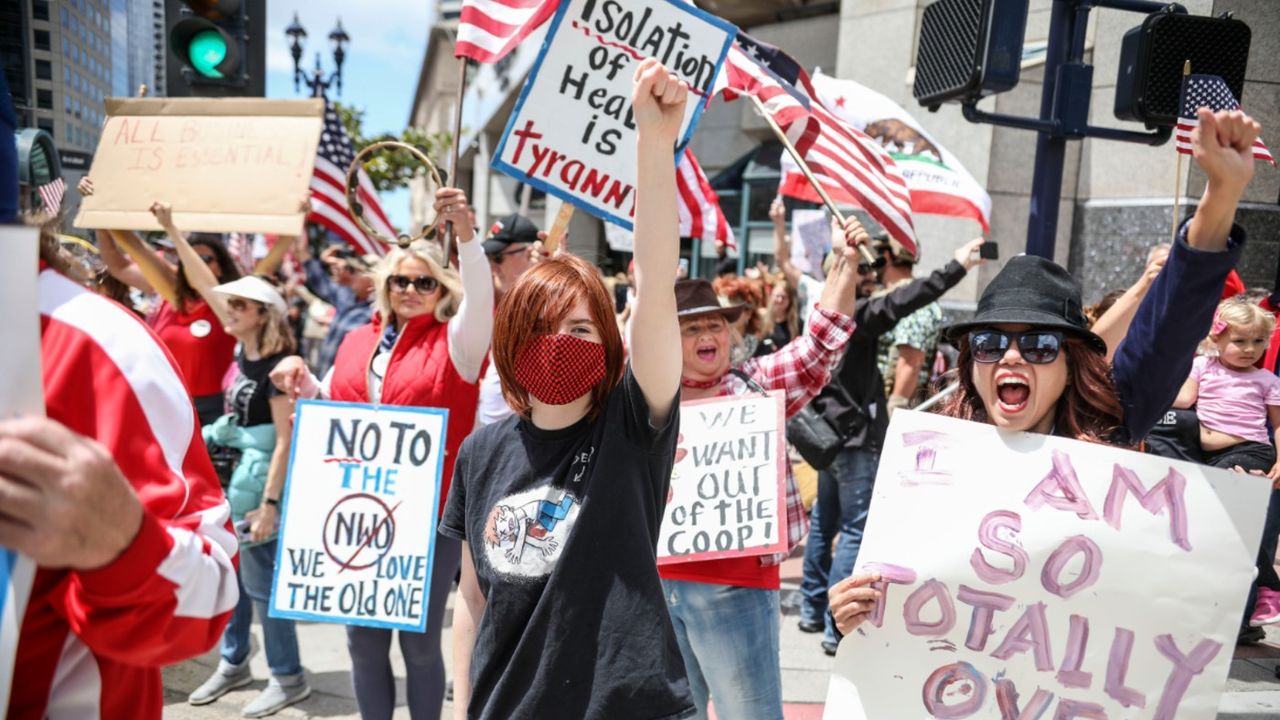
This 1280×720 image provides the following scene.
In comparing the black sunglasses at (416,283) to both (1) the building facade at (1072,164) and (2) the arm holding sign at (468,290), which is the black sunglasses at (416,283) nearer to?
(2) the arm holding sign at (468,290)

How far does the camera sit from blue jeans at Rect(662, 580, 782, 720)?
281 cm

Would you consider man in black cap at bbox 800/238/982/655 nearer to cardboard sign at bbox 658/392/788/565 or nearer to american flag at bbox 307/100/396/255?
cardboard sign at bbox 658/392/788/565

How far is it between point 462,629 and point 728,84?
2.95m

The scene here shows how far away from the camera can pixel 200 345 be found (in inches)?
182

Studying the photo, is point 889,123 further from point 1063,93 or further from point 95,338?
point 95,338

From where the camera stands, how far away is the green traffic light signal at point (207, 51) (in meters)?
5.12

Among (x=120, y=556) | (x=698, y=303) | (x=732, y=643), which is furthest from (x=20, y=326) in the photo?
(x=698, y=303)

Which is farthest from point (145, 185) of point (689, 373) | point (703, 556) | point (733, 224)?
point (733, 224)

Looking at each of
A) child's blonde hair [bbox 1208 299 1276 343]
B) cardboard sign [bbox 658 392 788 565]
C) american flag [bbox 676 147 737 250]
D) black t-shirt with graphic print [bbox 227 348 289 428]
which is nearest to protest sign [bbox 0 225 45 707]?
cardboard sign [bbox 658 392 788 565]

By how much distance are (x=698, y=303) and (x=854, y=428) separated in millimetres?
2073

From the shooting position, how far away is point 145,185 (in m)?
4.95

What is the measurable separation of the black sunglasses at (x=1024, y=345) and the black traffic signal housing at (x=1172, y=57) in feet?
6.64

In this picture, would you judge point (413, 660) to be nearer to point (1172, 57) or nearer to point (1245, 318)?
point (1172, 57)

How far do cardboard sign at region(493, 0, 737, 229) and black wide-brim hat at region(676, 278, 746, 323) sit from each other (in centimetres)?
37
